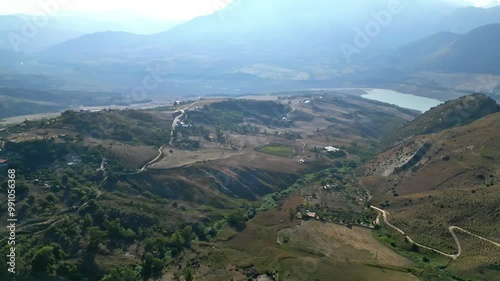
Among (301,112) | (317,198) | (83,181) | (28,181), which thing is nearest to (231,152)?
(317,198)

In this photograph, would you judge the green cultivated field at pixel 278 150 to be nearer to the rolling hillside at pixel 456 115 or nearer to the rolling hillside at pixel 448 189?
the rolling hillside at pixel 448 189

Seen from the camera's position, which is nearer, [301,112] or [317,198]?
[317,198]

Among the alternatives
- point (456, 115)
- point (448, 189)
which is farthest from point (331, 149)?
point (448, 189)

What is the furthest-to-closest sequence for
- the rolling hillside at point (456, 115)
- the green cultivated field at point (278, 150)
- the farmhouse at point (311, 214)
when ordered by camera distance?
the green cultivated field at point (278, 150), the rolling hillside at point (456, 115), the farmhouse at point (311, 214)

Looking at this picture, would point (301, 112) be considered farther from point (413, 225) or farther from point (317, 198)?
point (413, 225)

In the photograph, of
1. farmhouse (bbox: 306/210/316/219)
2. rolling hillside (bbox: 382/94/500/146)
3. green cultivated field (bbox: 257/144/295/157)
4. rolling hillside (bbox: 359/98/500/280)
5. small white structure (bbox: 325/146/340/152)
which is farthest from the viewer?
small white structure (bbox: 325/146/340/152)

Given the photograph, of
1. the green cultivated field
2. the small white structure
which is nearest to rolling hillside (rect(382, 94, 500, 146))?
the small white structure

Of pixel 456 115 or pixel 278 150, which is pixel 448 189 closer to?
pixel 456 115

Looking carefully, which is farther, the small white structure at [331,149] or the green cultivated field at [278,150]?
the small white structure at [331,149]

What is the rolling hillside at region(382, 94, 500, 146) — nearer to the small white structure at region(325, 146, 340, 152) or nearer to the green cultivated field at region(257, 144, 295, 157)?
the small white structure at region(325, 146, 340, 152)

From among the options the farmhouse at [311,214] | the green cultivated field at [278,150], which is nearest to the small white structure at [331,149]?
the green cultivated field at [278,150]

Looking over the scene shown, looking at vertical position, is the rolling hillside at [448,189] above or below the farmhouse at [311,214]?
above
